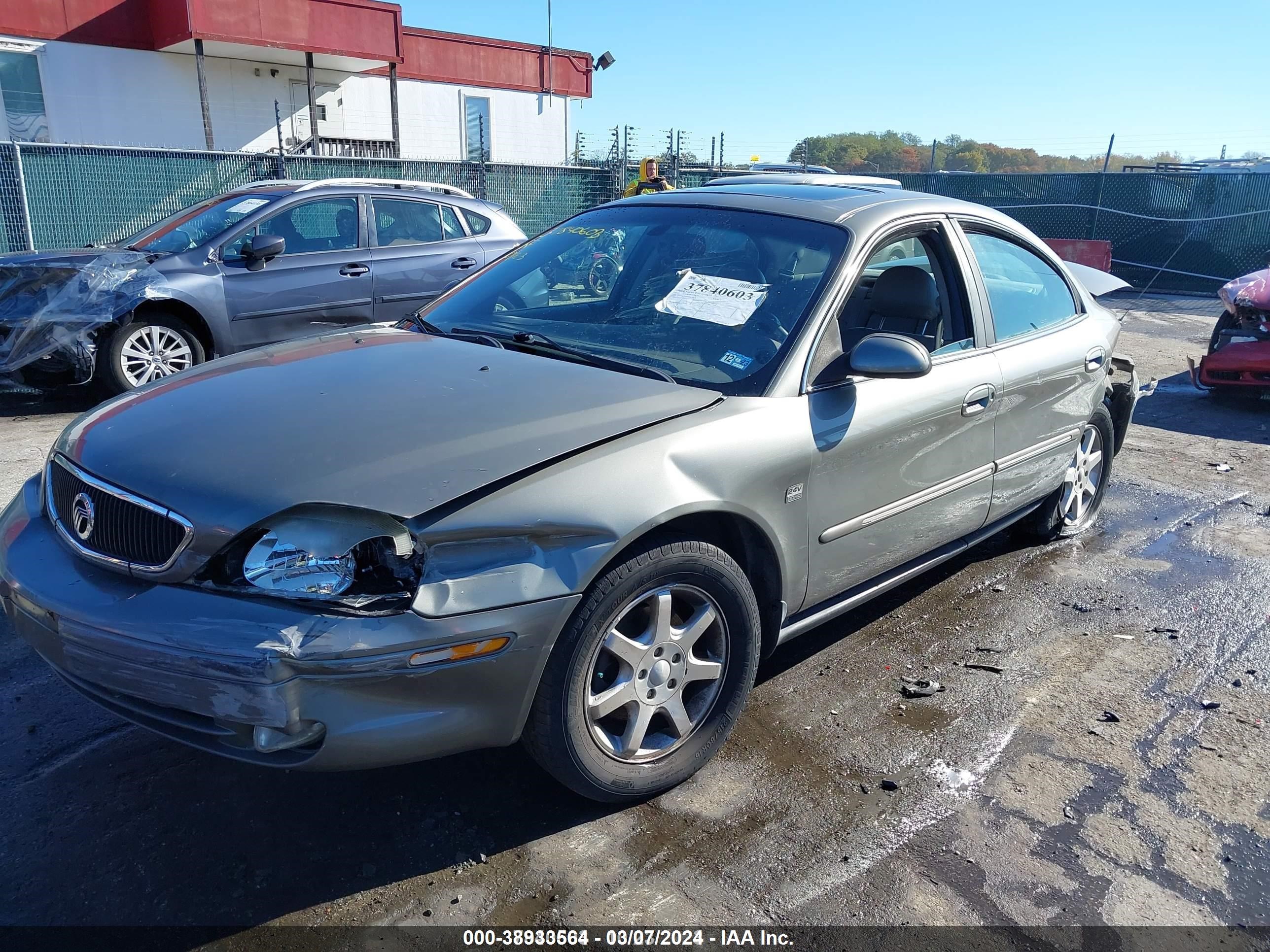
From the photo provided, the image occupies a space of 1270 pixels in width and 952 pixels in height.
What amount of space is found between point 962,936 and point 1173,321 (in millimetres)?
13283

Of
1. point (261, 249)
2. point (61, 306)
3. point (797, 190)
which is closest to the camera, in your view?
point (797, 190)

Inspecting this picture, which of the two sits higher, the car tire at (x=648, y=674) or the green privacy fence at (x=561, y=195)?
the green privacy fence at (x=561, y=195)

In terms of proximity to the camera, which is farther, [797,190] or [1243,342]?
[1243,342]

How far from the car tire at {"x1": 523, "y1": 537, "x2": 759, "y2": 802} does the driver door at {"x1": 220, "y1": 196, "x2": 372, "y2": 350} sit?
5.53 meters

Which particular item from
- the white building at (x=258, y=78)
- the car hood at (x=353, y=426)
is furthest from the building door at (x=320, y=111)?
the car hood at (x=353, y=426)

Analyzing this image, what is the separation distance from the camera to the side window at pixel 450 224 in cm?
854

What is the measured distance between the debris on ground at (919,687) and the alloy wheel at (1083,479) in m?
1.68

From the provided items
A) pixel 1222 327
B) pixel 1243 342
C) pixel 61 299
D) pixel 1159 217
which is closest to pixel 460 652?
pixel 61 299

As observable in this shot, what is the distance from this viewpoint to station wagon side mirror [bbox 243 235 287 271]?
737cm

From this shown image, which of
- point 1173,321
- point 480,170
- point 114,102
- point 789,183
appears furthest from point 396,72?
point 789,183

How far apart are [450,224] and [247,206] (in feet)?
5.58

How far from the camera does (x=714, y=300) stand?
331cm

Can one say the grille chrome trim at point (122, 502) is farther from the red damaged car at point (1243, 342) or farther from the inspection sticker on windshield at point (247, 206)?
the red damaged car at point (1243, 342)

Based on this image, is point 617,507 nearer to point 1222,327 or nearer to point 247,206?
point 247,206
